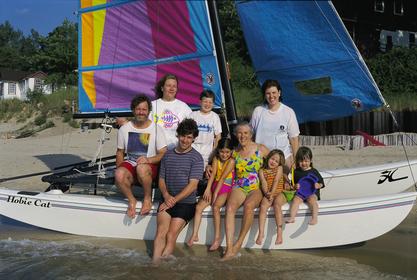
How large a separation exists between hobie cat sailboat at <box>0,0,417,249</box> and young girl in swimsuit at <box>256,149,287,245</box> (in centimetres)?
12

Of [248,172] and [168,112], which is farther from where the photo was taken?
[168,112]

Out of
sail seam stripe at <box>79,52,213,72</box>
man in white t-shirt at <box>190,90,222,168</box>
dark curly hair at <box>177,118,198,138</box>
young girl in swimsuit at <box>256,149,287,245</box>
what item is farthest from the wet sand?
sail seam stripe at <box>79,52,213,72</box>

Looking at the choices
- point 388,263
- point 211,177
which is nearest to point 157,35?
point 211,177

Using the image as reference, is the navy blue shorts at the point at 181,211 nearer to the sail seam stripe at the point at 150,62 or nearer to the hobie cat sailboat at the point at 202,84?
the hobie cat sailboat at the point at 202,84

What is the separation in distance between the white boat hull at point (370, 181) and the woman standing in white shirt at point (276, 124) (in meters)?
1.20

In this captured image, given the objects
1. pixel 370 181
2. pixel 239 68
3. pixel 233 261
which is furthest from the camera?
pixel 239 68

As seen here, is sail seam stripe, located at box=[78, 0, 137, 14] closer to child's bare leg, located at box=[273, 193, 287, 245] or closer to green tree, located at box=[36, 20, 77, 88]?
child's bare leg, located at box=[273, 193, 287, 245]

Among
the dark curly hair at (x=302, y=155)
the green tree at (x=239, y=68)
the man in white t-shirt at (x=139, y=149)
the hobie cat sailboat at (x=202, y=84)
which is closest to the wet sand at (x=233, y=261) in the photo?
the hobie cat sailboat at (x=202, y=84)

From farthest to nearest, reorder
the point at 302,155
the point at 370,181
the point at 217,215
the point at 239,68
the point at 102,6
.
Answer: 1. the point at 239,68
2. the point at 102,6
3. the point at 370,181
4. the point at 302,155
5. the point at 217,215

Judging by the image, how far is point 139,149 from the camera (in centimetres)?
489

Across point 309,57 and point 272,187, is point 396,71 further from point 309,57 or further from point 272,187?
point 272,187

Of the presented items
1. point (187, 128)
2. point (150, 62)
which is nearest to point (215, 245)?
point (187, 128)

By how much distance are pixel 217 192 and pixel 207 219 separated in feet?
1.08

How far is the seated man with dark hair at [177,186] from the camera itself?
4449 mm
